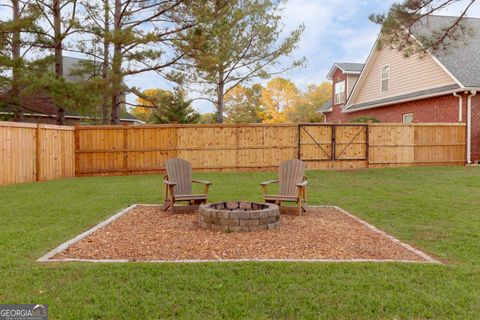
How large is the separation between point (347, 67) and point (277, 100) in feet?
57.9

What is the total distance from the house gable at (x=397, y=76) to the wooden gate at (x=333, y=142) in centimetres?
325

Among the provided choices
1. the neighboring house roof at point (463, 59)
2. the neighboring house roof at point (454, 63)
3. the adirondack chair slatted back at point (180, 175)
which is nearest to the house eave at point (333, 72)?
the neighboring house roof at point (454, 63)

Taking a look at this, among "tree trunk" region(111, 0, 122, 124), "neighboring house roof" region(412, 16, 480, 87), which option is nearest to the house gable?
"neighboring house roof" region(412, 16, 480, 87)

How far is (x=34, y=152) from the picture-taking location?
11.9 metres

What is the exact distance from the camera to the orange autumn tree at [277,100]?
40.9m

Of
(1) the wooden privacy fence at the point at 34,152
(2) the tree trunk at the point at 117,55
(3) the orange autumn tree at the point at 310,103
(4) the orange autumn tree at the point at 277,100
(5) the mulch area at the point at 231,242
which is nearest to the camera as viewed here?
(5) the mulch area at the point at 231,242

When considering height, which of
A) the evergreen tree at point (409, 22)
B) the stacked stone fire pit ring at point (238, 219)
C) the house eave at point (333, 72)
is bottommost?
the stacked stone fire pit ring at point (238, 219)

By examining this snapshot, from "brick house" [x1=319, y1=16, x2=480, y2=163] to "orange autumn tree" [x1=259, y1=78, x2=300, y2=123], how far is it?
665 inches

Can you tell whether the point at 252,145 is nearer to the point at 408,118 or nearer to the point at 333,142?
the point at 333,142

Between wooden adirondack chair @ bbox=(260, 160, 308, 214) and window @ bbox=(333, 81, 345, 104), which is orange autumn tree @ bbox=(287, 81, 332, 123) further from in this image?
wooden adirondack chair @ bbox=(260, 160, 308, 214)

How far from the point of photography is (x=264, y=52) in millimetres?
21859

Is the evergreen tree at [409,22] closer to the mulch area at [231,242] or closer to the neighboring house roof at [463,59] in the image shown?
the neighboring house roof at [463,59]

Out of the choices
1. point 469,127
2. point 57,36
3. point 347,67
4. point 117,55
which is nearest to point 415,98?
Result: point 469,127

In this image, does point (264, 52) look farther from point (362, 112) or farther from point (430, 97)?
point (430, 97)
